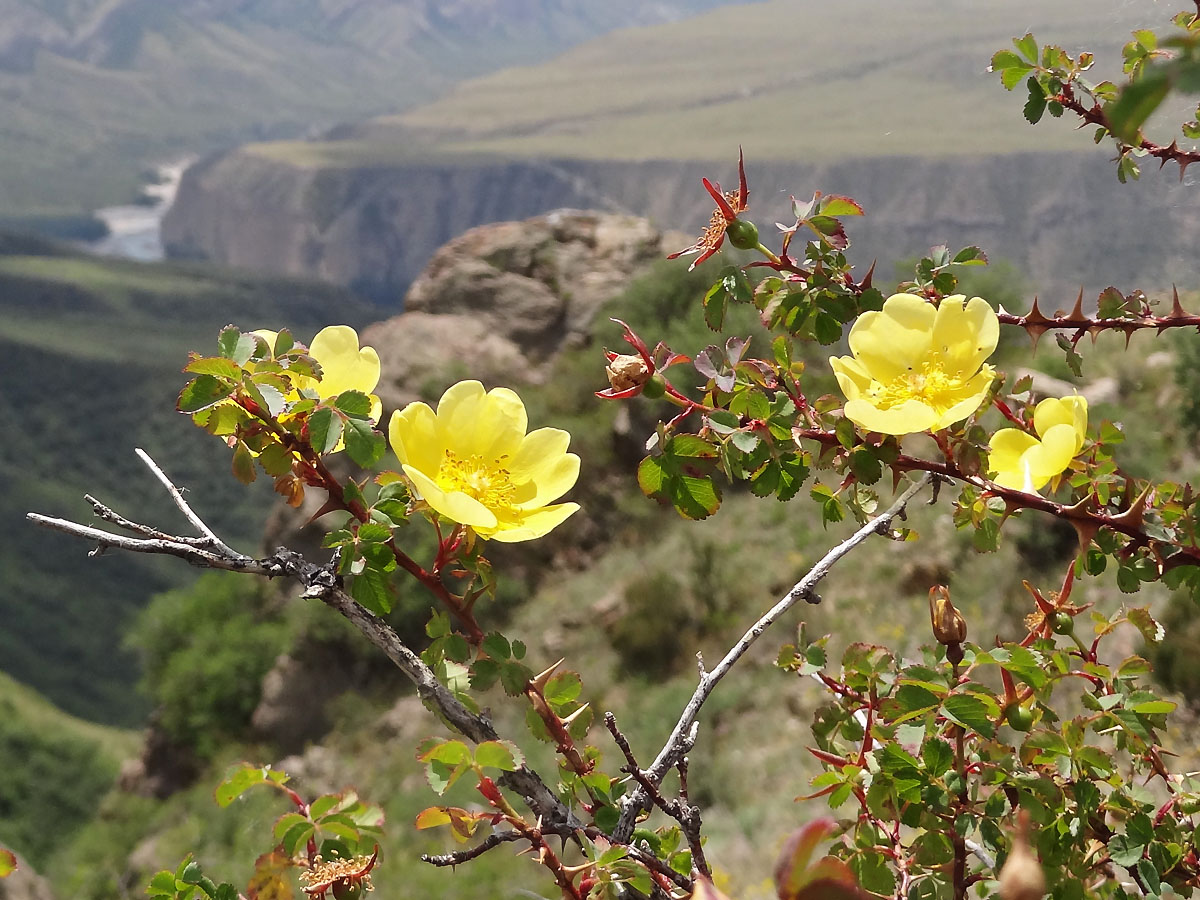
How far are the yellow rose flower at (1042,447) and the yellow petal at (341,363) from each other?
737 millimetres

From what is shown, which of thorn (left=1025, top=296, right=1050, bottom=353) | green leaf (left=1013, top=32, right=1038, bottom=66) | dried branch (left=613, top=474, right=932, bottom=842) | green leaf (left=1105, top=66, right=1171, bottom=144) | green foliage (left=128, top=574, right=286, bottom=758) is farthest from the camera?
green foliage (left=128, top=574, right=286, bottom=758)

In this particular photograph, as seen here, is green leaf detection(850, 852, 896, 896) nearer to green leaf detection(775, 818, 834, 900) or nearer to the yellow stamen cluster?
the yellow stamen cluster

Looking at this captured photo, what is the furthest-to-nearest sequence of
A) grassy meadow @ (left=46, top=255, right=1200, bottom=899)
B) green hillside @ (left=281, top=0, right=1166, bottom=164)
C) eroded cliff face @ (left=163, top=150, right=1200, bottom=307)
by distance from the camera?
green hillside @ (left=281, top=0, right=1166, bottom=164)
eroded cliff face @ (left=163, top=150, right=1200, bottom=307)
grassy meadow @ (left=46, top=255, right=1200, bottom=899)

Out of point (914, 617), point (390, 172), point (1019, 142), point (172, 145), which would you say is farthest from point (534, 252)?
point (172, 145)

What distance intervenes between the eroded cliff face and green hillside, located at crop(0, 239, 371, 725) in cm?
3070

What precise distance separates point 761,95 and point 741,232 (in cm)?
12229

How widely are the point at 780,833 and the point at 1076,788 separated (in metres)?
4.14

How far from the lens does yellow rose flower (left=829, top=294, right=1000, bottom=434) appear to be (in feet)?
3.39

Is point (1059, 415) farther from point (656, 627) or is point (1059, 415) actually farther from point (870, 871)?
point (656, 627)

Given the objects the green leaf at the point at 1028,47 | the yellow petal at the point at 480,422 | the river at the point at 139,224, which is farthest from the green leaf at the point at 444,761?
the river at the point at 139,224

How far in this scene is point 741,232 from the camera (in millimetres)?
1000

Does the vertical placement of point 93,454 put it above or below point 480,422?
below

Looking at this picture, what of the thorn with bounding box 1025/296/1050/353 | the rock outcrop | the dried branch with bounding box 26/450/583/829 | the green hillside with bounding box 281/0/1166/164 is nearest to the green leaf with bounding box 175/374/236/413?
the dried branch with bounding box 26/450/583/829

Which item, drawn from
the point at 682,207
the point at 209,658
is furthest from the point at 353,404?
the point at 682,207
